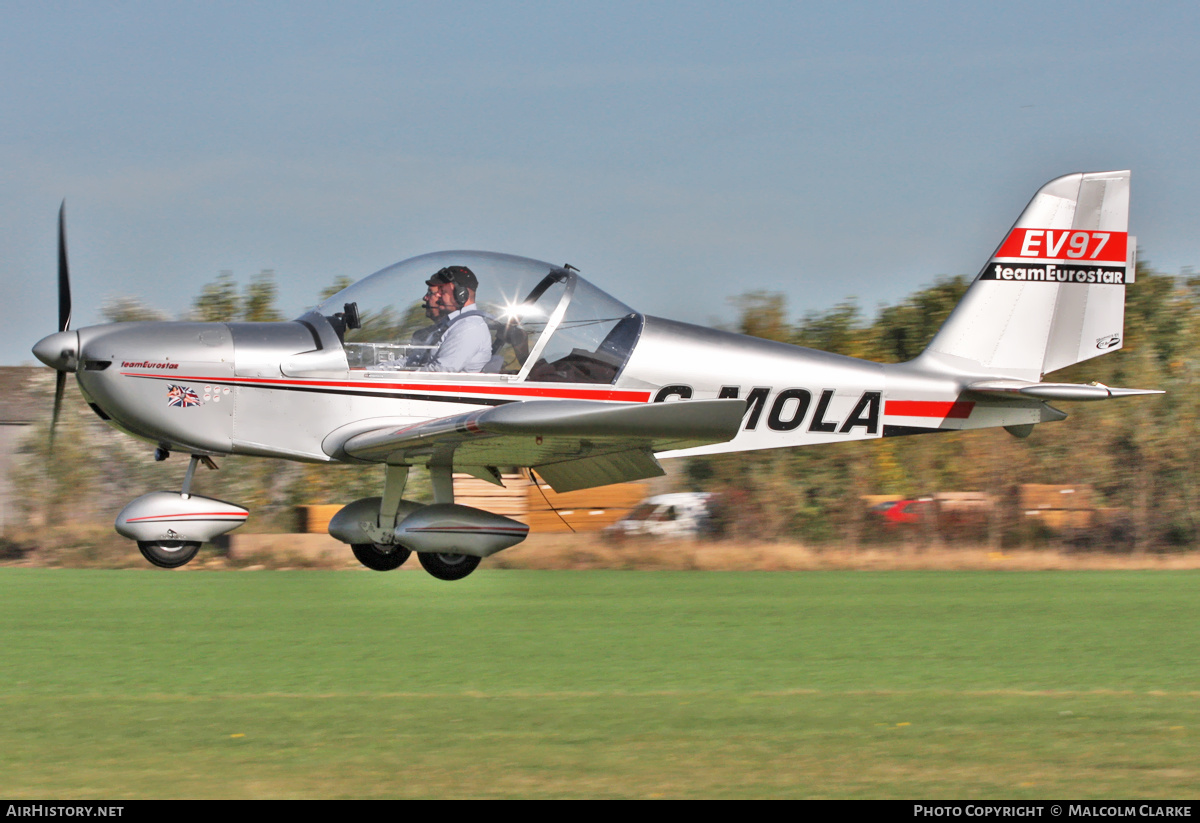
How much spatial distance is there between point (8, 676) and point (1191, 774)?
246 inches

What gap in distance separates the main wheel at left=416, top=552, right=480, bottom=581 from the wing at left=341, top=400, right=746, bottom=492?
0.69m

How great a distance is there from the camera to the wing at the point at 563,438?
6.85 metres

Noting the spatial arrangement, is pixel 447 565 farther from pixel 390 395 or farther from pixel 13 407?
pixel 13 407

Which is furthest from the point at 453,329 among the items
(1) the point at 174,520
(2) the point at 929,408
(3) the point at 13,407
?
(3) the point at 13,407

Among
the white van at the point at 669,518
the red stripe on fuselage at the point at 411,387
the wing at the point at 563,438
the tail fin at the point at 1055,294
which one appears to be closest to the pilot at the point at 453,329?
the red stripe on fuselage at the point at 411,387

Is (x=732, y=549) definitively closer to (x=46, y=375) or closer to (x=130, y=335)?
(x=130, y=335)

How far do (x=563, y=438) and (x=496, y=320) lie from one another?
130cm

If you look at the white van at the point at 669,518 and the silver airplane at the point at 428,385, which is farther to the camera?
the white van at the point at 669,518

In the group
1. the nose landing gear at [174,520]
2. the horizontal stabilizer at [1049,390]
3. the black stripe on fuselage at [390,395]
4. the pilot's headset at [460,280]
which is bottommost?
the nose landing gear at [174,520]

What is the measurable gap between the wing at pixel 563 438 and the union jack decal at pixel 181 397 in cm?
106

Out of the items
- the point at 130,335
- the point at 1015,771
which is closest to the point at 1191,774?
the point at 1015,771

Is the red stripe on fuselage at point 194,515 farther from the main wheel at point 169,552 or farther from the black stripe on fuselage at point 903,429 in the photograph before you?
the black stripe on fuselage at point 903,429

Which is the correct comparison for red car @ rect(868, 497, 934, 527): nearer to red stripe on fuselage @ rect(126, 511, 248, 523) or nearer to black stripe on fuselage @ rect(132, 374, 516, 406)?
black stripe on fuselage @ rect(132, 374, 516, 406)

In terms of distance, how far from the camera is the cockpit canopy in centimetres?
848
